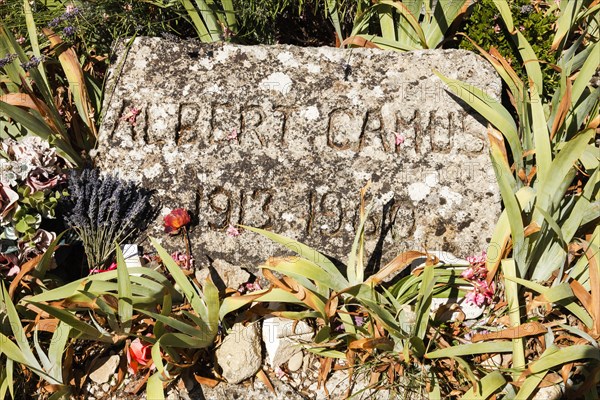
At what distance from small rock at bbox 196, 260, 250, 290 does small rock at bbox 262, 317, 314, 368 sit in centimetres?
20

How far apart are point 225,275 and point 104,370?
0.61m

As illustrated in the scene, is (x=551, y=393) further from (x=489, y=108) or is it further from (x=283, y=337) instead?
(x=489, y=108)

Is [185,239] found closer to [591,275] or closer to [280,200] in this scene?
[280,200]

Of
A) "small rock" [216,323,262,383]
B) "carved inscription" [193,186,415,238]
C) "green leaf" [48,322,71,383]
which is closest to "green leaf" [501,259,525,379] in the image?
"carved inscription" [193,186,415,238]

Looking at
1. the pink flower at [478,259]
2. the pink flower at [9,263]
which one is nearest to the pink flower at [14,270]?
the pink flower at [9,263]

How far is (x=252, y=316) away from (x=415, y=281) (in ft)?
2.24

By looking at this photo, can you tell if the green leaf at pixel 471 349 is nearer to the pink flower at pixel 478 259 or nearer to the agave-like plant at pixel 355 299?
the agave-like plant at pixel 355 299

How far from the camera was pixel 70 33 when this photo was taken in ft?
10.6

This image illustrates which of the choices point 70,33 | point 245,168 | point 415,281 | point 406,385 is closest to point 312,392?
point 406,385

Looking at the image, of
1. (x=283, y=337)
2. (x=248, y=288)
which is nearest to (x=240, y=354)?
(x=283, y=337)

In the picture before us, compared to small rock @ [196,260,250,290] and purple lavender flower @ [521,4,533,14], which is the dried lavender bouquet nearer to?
small rock @ [196,260,250,290]

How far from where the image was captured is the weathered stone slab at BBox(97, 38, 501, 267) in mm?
2869

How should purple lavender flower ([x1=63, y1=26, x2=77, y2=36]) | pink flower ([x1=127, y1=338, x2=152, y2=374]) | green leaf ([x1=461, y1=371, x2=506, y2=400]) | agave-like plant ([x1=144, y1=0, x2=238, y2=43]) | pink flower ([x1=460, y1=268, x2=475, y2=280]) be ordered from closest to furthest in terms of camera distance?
green leaf ([x1=461, y1=371, x2=506, y2=400]) < pink flower ([x1=127, y1=338, x2=152, y2=374]) < pink flower ([x1=460, y1=268, x2=475, y2=280]) < purple lavender flower ([x1=63, y1=26, x2=77, y2=36]) < agave-like plant ([x1=144, y1=0, x2=238, y2=43])

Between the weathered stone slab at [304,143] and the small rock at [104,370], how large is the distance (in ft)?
1.86
